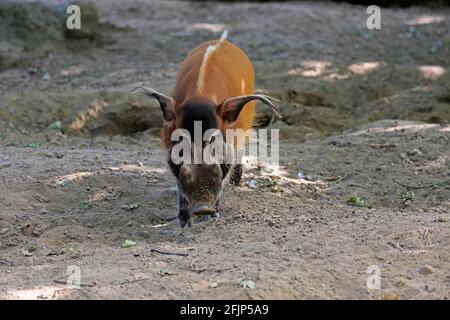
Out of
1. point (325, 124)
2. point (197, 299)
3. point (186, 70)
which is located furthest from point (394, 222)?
point (325, 124)

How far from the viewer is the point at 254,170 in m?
7.37

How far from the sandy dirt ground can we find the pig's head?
311 mm

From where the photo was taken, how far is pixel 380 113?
31.3 ft

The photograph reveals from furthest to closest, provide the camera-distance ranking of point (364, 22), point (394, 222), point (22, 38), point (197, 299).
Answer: point (364, 22), point (22, 38), point (394, 222), point (197, 299)

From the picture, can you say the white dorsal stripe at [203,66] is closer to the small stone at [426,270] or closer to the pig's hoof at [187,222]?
the pig's hoof at [187,222]

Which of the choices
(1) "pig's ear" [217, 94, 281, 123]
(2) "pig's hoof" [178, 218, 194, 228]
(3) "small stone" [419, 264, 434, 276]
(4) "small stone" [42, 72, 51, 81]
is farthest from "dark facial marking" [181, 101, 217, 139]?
(4) "small stone" [42, 72, 51, 81]

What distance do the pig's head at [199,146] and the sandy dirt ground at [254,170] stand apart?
311 mm

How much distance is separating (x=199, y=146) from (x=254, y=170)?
1.72 m

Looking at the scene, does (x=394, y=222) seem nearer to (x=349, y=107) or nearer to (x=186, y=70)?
(x=186, y=70)

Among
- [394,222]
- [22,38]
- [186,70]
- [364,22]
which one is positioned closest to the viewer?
[394,222]

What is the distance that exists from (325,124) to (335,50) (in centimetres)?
235

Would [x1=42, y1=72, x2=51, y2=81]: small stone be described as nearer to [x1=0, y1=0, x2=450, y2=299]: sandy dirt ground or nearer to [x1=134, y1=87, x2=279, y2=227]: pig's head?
[x1=0, y1=0, x2=450, y2=299]: sandy dirt ground

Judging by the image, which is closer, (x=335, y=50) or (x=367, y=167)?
(x=367, y=167)

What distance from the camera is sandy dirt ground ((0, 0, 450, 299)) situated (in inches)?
192
